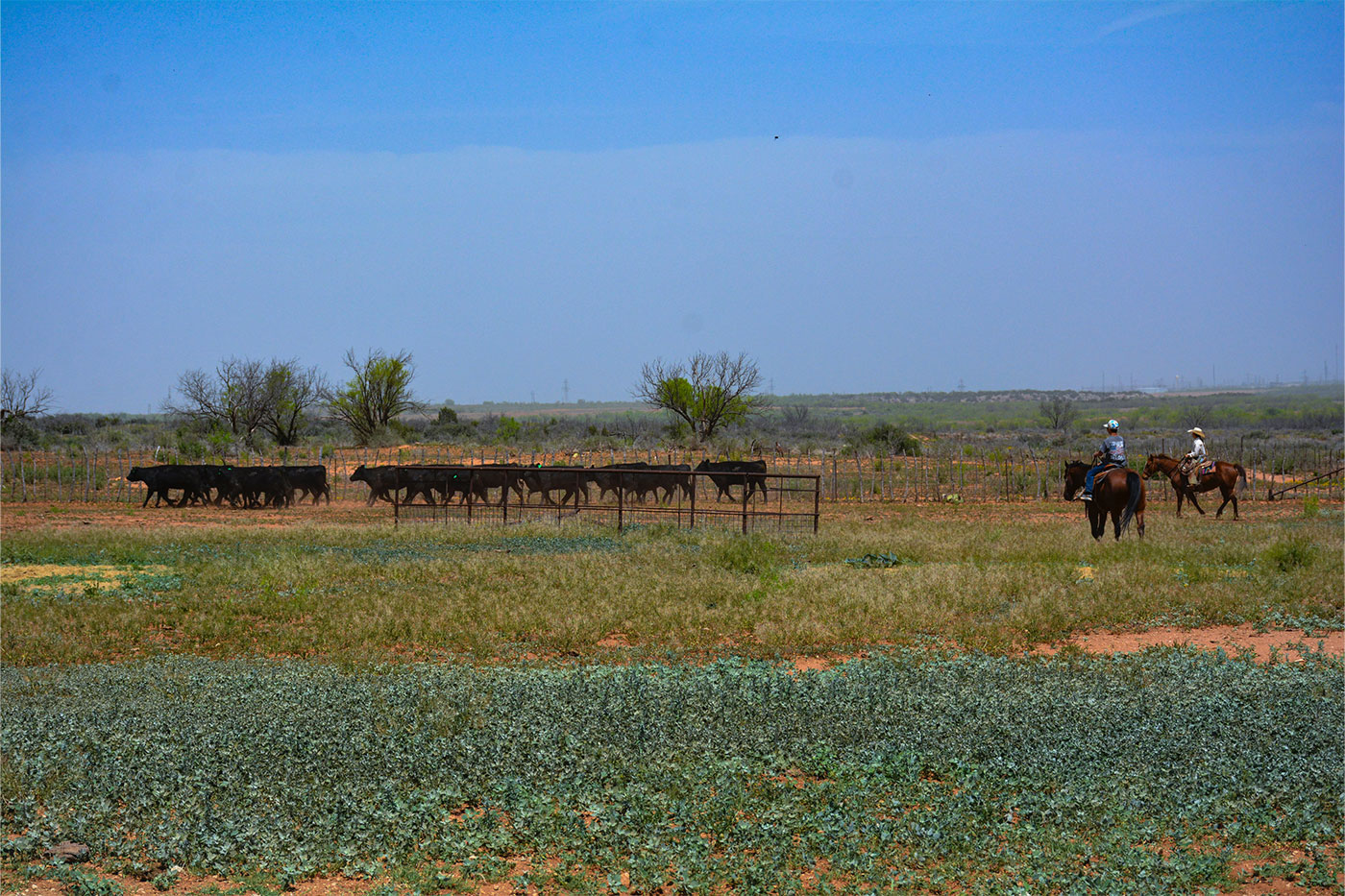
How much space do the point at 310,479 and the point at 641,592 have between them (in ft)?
59.7

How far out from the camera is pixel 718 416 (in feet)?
174

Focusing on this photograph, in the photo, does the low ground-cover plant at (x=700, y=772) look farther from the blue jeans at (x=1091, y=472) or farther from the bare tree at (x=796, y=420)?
the bare tree at (x=796, y=420)

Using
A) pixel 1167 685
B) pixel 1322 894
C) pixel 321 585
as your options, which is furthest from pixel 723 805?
pixel 321 585

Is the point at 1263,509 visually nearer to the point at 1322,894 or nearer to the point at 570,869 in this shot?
the point at 1322,894

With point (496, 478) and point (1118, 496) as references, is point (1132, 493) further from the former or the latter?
point (496, 478)

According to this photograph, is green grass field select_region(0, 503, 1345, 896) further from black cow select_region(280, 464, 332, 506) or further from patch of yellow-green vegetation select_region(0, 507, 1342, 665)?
black cow select_region(280, 464, 332, 506)

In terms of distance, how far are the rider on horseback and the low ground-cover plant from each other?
28.7 ft

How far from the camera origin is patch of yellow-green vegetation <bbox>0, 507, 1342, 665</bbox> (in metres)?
10.9

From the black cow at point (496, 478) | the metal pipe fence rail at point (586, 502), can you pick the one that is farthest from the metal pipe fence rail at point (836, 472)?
the black cow at point (496, 478)

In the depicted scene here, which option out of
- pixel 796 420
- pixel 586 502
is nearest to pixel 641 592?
pixel 586 502

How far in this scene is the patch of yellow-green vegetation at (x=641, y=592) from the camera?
10906mm

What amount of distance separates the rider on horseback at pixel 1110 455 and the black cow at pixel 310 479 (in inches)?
756

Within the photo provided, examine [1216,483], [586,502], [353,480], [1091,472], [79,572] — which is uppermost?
[1091,472]

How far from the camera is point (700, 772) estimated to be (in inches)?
255
